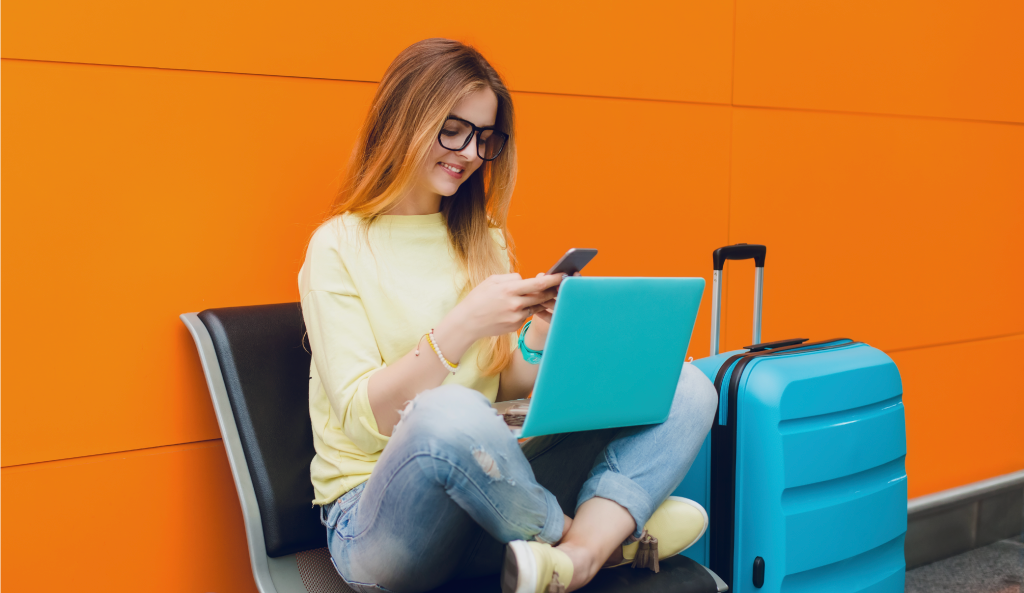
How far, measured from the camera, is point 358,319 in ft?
3.93

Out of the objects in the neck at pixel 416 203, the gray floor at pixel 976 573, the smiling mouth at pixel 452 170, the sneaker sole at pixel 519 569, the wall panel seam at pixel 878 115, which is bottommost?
the gray floor at pixel 976 573

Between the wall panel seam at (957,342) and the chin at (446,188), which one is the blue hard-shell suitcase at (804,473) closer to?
the chin at (446,188)

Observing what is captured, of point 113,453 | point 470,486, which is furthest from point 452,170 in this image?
point 113,453

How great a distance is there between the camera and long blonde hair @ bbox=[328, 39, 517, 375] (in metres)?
1.24

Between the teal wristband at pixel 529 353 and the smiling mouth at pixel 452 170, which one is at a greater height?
the smiling mouth at pixel 452 170

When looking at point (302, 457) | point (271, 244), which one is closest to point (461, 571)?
point (302, 457)

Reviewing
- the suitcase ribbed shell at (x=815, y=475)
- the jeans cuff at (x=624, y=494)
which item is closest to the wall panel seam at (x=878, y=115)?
the suitcase ribbed shell at (x=815, y=475)

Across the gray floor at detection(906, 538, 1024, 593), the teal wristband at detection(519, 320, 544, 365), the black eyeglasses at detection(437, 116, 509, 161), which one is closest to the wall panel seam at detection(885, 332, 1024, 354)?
the gray floor at detection(906, 538, 1024, 593)

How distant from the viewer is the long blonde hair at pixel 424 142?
1.24 metres

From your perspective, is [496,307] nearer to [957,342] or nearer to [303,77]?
[303,77]

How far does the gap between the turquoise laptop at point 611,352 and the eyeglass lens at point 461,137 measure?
0.43m

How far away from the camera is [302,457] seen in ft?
4.24

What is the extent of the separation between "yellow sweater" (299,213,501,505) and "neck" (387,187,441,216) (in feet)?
0.09

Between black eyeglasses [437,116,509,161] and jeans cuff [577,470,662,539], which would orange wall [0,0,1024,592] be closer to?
black eyeglasses [437,116,509,161]
